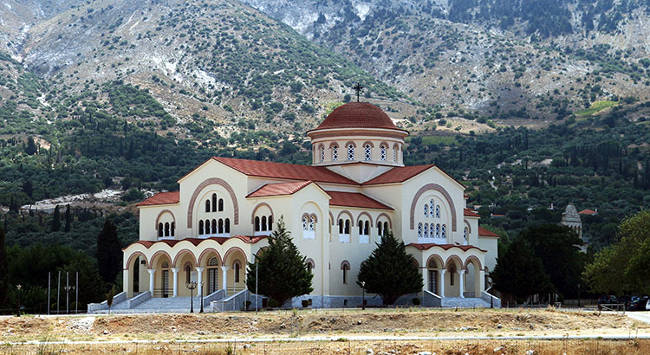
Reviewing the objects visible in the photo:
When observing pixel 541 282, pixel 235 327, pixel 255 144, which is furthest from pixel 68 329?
pixel 255 144

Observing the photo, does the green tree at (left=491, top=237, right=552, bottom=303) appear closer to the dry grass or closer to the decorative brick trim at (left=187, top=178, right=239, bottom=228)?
the decorative brick trim at (left=187, top=178, right=239, bottom=228)

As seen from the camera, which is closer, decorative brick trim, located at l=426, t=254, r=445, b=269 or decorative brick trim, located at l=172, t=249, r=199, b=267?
decorative brick trim, located at l=172, t=249, r=199, b=267

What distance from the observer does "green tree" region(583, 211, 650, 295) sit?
79625 millimetres

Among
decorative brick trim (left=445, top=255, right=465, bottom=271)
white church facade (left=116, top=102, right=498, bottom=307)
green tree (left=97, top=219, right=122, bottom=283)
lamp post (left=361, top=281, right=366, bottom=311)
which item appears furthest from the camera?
green tree (left=97, top=219, right=122, bottom=283)

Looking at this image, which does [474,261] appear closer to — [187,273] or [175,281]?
[187,273]

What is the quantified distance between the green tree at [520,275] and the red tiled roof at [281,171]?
14525mm

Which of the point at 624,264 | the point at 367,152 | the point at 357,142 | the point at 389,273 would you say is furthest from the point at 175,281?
the point at 624,264

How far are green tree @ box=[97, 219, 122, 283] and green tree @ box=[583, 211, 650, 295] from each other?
40831 mm

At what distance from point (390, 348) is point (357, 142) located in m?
46.0

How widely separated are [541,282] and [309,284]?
23868 millimetres

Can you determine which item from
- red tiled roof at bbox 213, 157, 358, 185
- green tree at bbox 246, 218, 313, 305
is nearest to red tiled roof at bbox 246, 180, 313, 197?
red tiled roof at bbox 213, 157, 358, 185

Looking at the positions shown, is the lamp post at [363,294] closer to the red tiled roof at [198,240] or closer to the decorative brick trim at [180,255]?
the red tiled roof at [198,240]

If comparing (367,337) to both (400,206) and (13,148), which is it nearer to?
(400,206)

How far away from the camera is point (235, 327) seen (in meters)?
61.8
